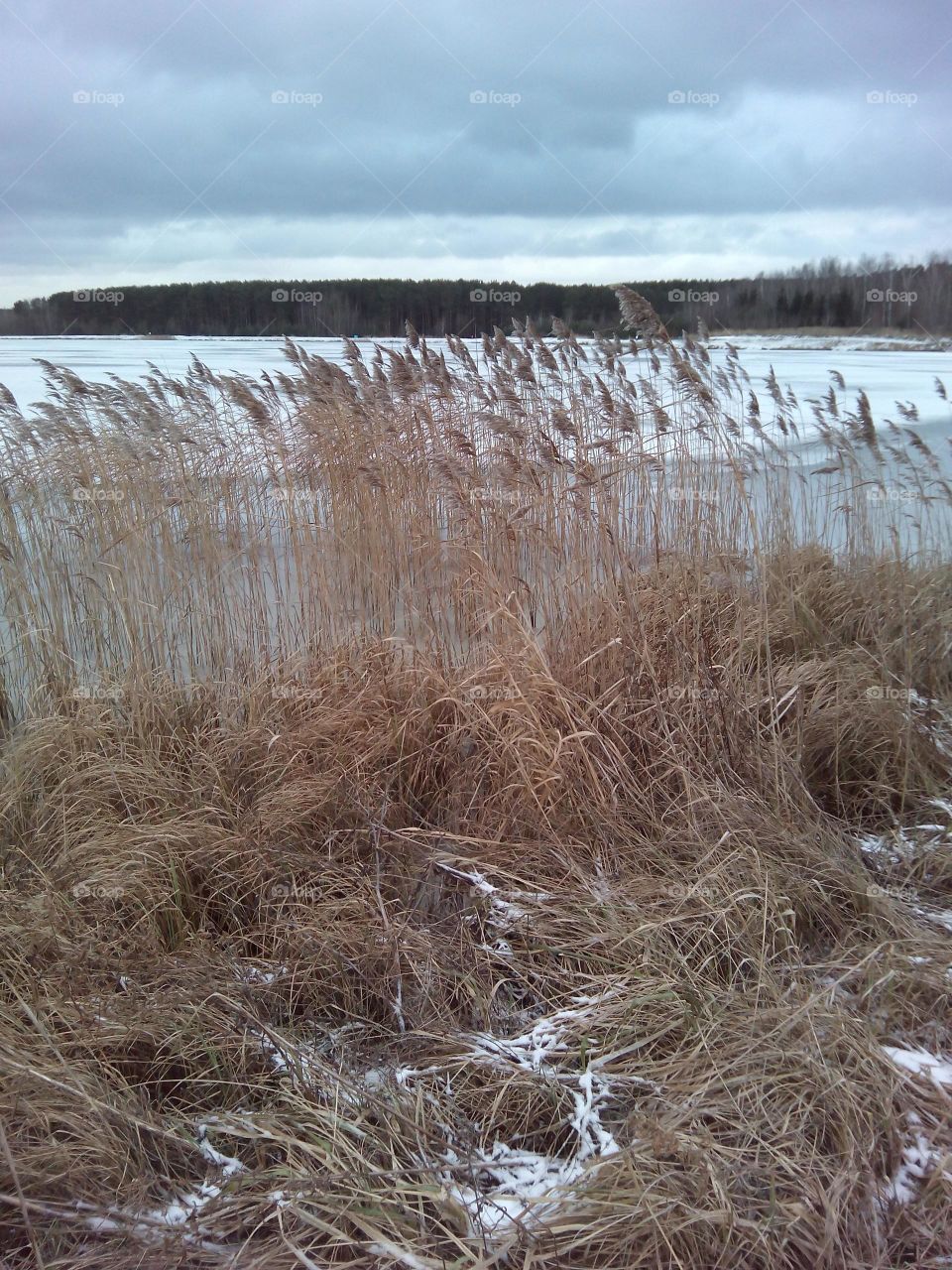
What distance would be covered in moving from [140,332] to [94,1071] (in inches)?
256

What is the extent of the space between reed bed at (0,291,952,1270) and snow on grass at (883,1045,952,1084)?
0.05ft

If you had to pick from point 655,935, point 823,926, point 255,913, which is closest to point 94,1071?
point 255,913

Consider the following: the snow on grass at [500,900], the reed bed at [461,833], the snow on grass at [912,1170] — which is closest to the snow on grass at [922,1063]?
the reed bed at [461,833]

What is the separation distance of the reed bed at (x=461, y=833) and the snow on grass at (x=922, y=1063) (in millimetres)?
15

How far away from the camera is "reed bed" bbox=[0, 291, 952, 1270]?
1.86 m

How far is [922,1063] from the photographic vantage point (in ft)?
6.88

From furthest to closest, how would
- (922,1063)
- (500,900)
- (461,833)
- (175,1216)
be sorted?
(461,833) < (500,900) < (922,1063) < (175,1216)

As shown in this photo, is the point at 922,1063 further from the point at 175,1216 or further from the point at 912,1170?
the point at 175,1216

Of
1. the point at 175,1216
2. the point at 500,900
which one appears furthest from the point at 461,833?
the point at 175,1216

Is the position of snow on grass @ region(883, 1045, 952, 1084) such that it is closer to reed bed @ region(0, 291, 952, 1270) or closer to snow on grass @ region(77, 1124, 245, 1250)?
reed bed @ region(0, 291, 952, 1270)

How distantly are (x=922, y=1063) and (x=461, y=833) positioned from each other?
1.48m

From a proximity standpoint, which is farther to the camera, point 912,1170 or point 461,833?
point 461,833

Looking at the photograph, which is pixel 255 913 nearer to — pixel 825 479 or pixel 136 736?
pixel 136 736

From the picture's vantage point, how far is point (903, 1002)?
226 centimetres
